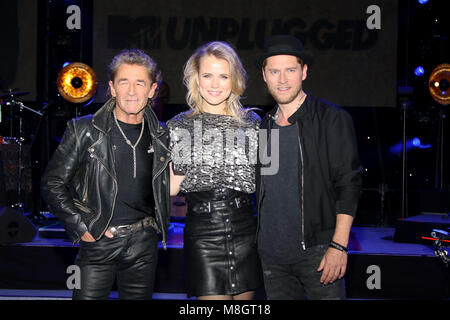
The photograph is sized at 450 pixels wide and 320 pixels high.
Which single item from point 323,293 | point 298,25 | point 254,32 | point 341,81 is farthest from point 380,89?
point 323,293

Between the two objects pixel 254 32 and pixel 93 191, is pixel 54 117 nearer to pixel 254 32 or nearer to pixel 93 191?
pixel 254 32

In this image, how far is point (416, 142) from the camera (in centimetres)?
710

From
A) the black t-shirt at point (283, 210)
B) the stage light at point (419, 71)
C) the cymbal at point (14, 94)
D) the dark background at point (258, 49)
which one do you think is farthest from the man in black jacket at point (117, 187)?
the stage light at point (419, 71)

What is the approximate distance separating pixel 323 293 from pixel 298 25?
5493 millimetres

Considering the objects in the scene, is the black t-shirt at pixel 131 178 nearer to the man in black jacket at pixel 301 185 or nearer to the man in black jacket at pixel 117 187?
the man in black jacket at pixel 117 187

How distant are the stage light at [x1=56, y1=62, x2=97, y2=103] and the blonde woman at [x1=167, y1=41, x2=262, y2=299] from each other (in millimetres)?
3540

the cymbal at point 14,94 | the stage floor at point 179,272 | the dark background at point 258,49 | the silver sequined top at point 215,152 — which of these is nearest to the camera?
the silver sequined top at point 215,152

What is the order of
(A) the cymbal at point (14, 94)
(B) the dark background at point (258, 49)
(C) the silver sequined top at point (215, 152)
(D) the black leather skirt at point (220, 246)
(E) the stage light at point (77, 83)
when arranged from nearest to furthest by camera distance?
1. (D) the black leather skirt at point (220, 246)
2. (C) the silver sequined top at point (215, 152)
3. (E) the stage light at point (77, 83)
4. (A) the cymbal at point (14, 94)
5. (B) the dark background at point (258, 49)

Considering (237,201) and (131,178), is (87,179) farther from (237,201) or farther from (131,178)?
(237,201)

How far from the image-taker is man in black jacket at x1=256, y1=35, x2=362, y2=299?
2676mm

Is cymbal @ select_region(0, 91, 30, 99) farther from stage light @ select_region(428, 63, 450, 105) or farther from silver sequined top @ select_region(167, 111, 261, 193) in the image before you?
stage light @ select_region(428, 63, 450, 105)

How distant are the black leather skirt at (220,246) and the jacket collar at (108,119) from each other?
0.51 m

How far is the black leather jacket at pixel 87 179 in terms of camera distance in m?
2.73
